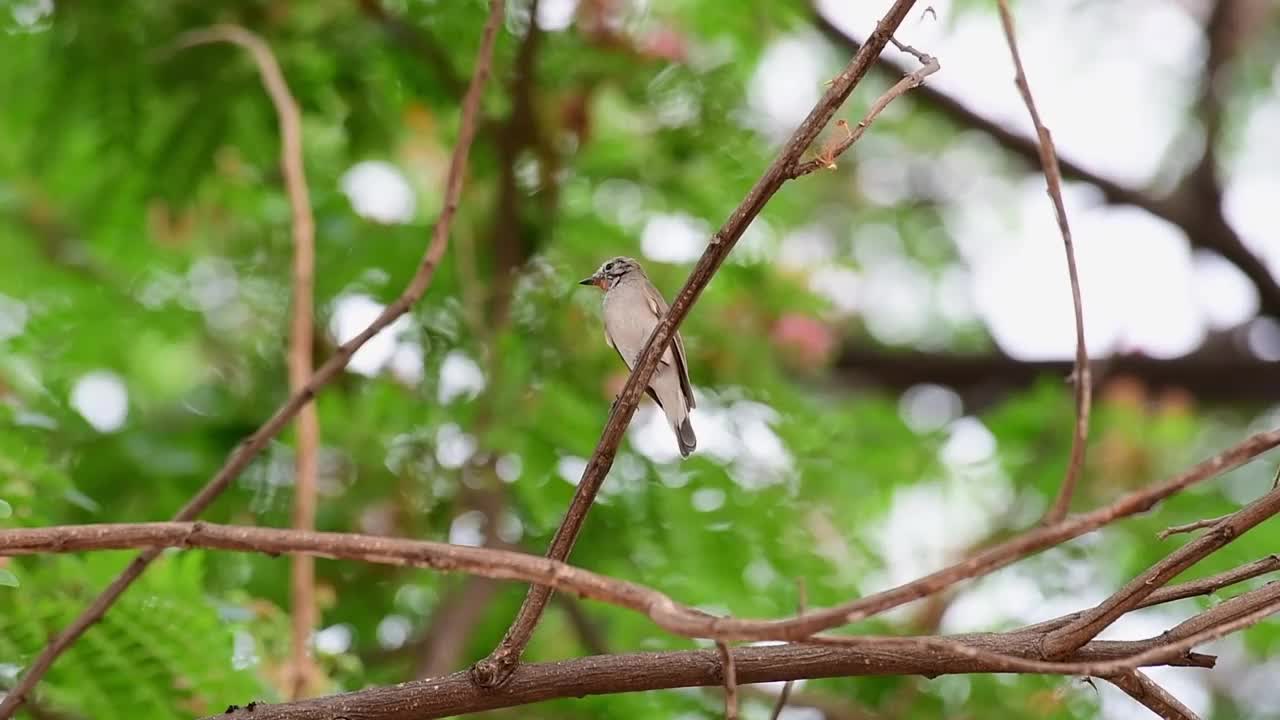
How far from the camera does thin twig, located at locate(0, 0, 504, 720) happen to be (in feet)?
8.60

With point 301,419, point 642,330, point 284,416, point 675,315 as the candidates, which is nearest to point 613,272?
point 642,330

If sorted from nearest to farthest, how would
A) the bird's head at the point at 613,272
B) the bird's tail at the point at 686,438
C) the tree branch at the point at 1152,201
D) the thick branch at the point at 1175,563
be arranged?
the thick branch at the point at 1175,563 < the bird's tail at the point at 686,438 < the bird's head at the point at 613,272 < the tree branch at the point at 1152,201

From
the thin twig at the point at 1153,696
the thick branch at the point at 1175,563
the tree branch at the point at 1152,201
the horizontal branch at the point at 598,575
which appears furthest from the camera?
the tree branch at the point at 1152,201

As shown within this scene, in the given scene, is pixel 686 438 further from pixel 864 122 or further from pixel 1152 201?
pixel 1152 201

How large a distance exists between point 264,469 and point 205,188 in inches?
48.4

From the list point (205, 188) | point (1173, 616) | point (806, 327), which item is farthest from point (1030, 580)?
point (205, 188)

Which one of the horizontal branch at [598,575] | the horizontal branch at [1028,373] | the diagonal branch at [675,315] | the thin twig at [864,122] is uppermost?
the horizontal branch at [1028,373]

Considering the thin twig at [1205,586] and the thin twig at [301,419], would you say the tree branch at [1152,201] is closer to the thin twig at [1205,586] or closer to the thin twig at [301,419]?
the thin twig at [301,419]

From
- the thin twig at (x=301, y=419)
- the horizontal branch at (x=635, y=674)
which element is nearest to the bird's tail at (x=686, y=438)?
the thin twig at (x=301, y=419)

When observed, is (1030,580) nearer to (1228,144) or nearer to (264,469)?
(264,469)

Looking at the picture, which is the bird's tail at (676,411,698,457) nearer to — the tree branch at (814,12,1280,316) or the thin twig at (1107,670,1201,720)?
the thin twig at (1107,670,1201,720)

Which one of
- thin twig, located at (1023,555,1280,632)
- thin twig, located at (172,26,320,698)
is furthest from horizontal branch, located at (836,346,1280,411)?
thin twig, located at (1023,555,1280,632)

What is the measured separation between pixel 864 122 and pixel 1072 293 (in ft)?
1.60

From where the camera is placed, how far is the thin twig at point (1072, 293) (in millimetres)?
1757
